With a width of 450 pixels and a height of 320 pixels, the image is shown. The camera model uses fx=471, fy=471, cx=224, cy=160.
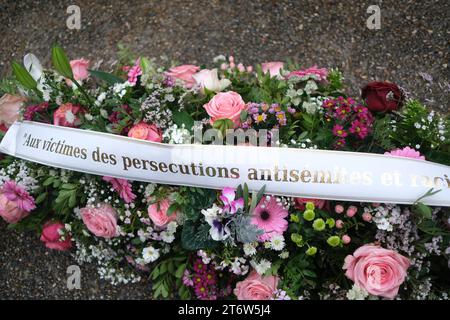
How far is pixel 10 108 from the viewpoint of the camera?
256cm

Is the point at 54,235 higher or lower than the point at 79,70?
lower

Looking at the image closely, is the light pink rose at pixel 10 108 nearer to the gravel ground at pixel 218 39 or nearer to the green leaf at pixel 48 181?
the green leaf at pixel 48 181

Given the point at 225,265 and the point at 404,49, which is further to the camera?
the point at 404,49

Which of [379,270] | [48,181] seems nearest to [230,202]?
[379,270]

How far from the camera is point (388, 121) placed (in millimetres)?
2070

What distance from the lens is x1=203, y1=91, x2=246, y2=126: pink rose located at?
2078 mm

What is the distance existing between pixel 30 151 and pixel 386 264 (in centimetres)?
171

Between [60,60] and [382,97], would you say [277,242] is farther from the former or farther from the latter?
[60,60]

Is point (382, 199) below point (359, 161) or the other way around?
below

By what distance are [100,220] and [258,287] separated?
0.78 metres

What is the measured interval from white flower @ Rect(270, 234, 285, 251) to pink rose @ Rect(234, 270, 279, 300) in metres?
0.19

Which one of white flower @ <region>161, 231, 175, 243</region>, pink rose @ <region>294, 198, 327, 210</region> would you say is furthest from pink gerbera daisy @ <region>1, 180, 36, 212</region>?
pink rose @ <region>294, 198, 327, 210</region>

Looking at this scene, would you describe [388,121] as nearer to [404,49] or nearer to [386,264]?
[386,264]

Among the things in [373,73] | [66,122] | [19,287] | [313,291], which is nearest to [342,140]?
[313,291]
